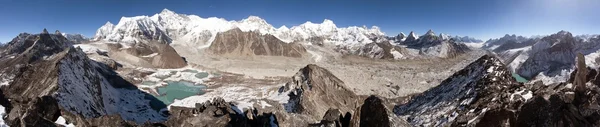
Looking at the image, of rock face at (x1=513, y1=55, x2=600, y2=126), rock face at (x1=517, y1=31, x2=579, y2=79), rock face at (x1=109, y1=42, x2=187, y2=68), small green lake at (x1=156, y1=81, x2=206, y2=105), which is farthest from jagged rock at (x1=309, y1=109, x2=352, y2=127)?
rock face at (x1=109, y1=42, x2=187, y2=68)

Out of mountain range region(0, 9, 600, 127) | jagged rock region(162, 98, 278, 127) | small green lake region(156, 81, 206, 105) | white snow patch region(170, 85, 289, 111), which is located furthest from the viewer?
small green lake region(156, 81, 206, 105)

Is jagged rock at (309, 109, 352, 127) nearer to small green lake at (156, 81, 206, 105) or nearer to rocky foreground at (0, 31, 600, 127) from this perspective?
rocky foreground at (0, 31, 600, 127)

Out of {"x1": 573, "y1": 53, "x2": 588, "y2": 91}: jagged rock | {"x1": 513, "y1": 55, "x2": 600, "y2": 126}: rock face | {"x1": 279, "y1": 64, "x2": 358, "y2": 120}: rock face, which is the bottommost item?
{"x1": 279, "y1": 64, "x2": 358, "y2": 120}: rock face

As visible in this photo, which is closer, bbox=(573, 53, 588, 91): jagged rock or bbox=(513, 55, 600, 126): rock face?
bbox=(513, 55, 600, 126): rock face

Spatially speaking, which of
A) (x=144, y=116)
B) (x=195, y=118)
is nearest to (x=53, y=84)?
(x=144, y=116)

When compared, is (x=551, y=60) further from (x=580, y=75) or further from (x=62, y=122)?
(x=62, y=122)

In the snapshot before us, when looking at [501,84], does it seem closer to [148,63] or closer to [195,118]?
[195,118]

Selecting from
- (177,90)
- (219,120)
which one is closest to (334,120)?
(219,120)
